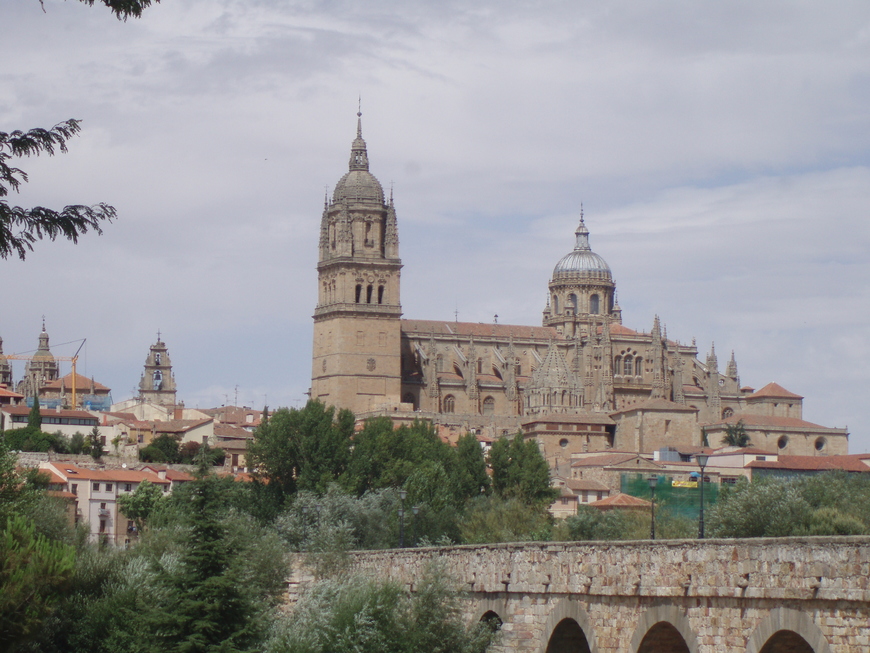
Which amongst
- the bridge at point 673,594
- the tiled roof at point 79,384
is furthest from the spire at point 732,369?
the bridge at point 673,594

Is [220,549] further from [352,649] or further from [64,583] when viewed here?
[64,583]

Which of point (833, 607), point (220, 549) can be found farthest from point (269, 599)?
point (833, 607)

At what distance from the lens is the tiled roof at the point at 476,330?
129375 mm

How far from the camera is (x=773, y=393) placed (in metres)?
130

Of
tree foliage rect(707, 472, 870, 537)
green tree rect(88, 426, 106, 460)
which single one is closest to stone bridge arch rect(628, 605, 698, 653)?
tree foliage rect(707, 472, 870, 537)

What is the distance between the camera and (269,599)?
40.0m

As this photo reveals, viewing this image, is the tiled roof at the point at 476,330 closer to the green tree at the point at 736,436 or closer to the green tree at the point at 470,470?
the green tree at the point at 736,436

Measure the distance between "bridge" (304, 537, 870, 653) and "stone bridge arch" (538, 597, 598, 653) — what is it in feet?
0.07

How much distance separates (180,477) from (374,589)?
67.9m

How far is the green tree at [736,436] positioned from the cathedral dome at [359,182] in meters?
31.9

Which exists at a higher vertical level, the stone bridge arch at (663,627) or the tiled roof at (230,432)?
the tiled roof at (230,432)

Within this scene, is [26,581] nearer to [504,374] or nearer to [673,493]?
[673,493]

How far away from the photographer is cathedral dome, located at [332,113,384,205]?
125688 millimetres

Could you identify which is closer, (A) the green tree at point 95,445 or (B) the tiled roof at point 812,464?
(B) the tiled roof at point 812,464
